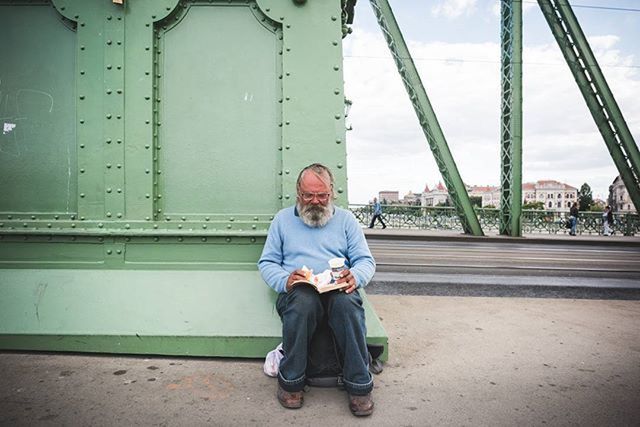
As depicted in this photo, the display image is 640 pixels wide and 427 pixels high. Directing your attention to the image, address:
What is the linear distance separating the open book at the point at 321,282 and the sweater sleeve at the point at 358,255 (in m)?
0.16

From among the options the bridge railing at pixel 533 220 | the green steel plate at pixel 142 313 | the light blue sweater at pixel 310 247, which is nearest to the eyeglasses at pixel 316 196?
the light blue sweater at pixel 310 247

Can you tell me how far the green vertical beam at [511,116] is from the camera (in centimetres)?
1403

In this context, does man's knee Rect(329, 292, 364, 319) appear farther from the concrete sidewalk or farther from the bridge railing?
the bridge railing

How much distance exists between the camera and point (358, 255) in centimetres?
244

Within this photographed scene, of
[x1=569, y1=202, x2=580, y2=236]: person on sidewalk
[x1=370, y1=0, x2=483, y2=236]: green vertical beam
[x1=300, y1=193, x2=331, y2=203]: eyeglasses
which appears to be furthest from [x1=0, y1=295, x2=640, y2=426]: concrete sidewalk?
[x1=569, y1=202, x2=580, y2=236]: person on sidewalk

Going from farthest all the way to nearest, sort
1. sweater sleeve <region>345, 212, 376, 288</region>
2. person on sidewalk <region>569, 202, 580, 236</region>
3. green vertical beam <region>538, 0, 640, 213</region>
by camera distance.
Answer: person on sidewalk <region>569, 202, 580, 236</region> < green vertical beam <region>538, 0, 640, 213</region> < sweater sleeve <region>345, 212, 376, 288</region>

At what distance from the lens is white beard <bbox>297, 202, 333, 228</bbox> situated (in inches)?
95.3

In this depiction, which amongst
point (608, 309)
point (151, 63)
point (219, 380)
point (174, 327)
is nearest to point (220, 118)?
point (151, 63)

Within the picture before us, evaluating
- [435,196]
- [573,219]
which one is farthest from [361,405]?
[435,196]

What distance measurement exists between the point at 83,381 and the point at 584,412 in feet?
9.38

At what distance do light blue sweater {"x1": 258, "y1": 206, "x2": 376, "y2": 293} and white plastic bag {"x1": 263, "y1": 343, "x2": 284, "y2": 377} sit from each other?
1.68ft

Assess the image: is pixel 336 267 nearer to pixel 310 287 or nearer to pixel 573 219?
pixel 310 287

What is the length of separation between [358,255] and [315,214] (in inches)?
14.8

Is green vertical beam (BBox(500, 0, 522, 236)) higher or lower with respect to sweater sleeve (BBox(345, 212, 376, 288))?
higher
